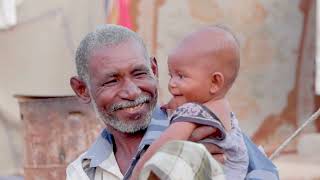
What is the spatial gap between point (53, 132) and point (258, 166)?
2427mm

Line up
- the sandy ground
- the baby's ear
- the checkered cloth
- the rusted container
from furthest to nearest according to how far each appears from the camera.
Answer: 1. the sandy ground
2. the rusted container
3. the baby's ear
4. the checkered cloth

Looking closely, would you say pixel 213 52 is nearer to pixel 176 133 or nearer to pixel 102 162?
pixel 176 133

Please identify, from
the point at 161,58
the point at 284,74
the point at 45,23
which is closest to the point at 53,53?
the point at 45,23

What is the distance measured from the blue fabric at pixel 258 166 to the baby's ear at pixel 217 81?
0.65ft

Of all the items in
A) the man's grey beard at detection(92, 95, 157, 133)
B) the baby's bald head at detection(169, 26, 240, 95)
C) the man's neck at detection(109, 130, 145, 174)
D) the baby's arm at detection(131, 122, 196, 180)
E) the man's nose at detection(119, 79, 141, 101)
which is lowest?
the man's neck at detection(109, 130, 145, 174)

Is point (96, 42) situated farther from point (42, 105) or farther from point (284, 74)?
point (284, 74)

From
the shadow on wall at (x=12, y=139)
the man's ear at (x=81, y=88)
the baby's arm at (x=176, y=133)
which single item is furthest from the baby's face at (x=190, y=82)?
the shadow on wall at (x=12, y=139)

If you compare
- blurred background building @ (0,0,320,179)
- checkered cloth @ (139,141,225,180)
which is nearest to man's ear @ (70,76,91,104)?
checkered cloth @ (139,141,225,180)

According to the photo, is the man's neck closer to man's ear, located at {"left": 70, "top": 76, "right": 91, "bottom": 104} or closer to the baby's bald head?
man's ear, located at {"left": 70, "top": 76, "right": 91, "bottom": 104}

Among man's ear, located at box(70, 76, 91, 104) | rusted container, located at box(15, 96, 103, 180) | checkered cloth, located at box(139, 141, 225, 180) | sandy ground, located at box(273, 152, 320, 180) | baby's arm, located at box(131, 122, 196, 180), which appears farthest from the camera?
sandy ground, located at box(273, 152, 320, 180)

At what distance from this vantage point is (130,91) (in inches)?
114

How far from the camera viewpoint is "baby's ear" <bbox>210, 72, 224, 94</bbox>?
99.3 inches

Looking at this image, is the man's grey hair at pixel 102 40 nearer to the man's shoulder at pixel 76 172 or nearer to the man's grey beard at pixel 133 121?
the man's grey beard at pixel 133 121

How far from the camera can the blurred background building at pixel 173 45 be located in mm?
7109
